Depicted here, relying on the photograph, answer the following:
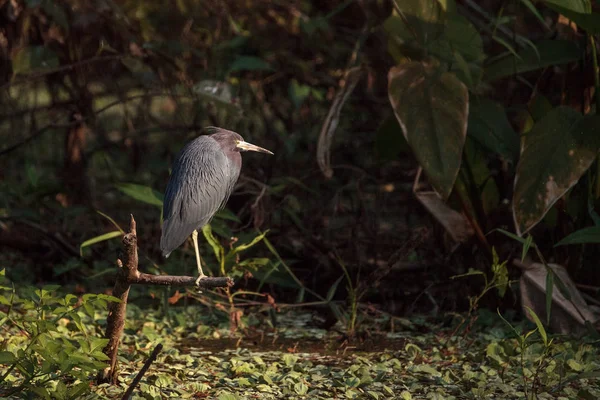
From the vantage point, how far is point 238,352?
2977 mm

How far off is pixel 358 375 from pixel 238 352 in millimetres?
465

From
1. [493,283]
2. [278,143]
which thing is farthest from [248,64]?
[493,283]

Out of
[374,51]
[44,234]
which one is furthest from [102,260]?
[374,51]

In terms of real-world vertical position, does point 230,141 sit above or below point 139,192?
above

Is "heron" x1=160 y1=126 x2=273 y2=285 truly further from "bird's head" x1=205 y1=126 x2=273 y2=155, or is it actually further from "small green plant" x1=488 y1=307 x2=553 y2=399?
"small green plant" x1=488 y1=307 x2=553 y2=399

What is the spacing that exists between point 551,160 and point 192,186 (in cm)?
120

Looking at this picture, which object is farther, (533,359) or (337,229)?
(337,229)

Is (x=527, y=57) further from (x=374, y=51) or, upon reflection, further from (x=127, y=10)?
(x=127, y=10)

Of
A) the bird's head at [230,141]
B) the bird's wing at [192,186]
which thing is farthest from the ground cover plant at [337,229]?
the bird's head at [230,141]

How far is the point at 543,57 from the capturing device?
10.2 feet

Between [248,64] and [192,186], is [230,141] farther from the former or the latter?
[248,64]

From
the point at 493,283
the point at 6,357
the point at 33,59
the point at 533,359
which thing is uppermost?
the point at 33,59

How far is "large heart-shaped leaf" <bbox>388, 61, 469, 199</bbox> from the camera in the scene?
2865mm

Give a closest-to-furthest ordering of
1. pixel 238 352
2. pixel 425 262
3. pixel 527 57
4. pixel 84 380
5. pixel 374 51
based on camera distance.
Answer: pixel 84 380, pixel 238 352, pixel 527 57, pixel 425 262, pixel 374 51
